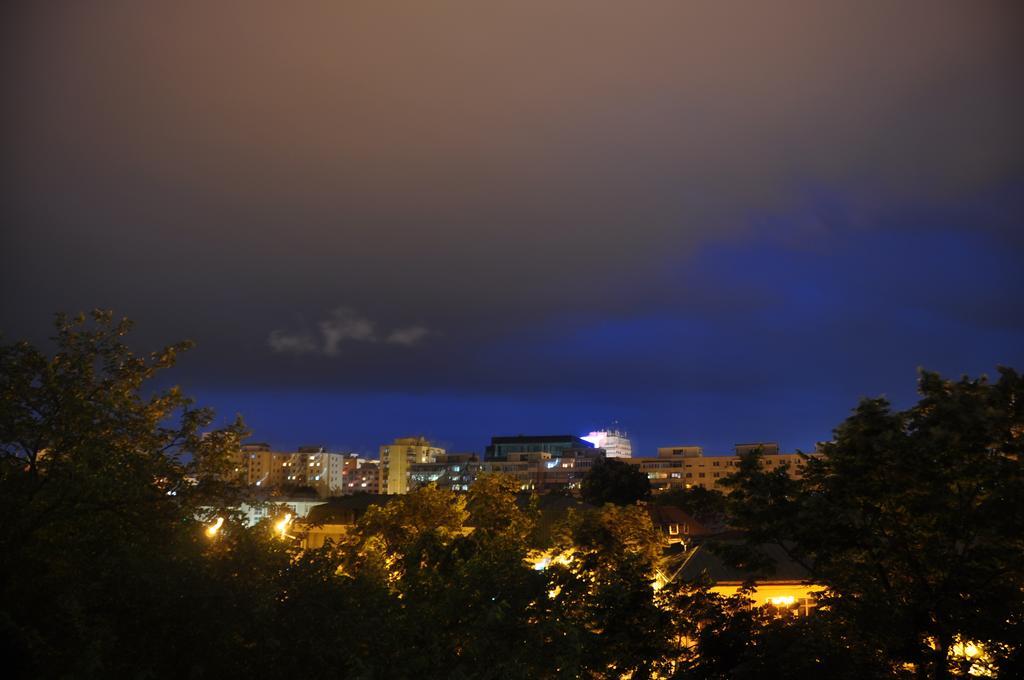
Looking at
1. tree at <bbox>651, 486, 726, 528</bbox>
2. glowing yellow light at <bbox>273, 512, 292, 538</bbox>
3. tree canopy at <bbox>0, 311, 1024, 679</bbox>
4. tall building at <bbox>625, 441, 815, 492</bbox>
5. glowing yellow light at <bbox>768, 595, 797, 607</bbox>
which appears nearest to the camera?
tree canopy at <bbox>0, 311, 1024, 679</bbox>

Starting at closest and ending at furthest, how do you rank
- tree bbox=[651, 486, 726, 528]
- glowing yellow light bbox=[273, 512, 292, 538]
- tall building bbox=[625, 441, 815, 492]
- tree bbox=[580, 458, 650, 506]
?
glowing yellow light bbox=[273, 512, 292, 538], tree bbox=[651, 486, 726, 528], tree bbox=[580, 458, 650, 506], tall building bbox=[625, 441, 815, 492]

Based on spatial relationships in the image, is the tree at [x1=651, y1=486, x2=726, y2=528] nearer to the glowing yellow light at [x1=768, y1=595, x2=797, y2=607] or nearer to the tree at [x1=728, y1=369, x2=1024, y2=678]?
the glowing yellow light at [x1=768, y1=595, x2=797, y2=607]

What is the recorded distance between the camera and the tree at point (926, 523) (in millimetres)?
12633

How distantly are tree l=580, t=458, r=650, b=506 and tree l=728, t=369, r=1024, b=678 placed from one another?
209ft

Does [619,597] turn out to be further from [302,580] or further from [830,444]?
[830,444]

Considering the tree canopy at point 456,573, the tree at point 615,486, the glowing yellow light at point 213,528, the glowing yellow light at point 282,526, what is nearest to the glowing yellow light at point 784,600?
the tree canopy at point 456,573

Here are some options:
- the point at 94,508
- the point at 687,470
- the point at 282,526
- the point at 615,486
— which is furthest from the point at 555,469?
the point at 94,508

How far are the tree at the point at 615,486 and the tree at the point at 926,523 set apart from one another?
63.6 m

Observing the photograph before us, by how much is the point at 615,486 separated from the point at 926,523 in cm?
6646

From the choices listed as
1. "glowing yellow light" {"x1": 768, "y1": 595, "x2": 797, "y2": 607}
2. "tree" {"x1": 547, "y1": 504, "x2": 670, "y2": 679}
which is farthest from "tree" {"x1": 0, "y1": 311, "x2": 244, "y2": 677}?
"glowing yellow light" {"x1": 768, "y1": 595, "x2": 797, "y2": 607}

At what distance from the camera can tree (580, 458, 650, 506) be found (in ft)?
258

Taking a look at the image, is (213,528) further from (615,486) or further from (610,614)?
(615,486)

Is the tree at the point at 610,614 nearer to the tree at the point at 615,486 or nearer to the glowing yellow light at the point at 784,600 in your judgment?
the glowing yellow light at the point at 784,600

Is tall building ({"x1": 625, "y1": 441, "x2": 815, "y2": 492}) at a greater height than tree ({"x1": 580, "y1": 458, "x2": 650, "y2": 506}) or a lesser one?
greater
